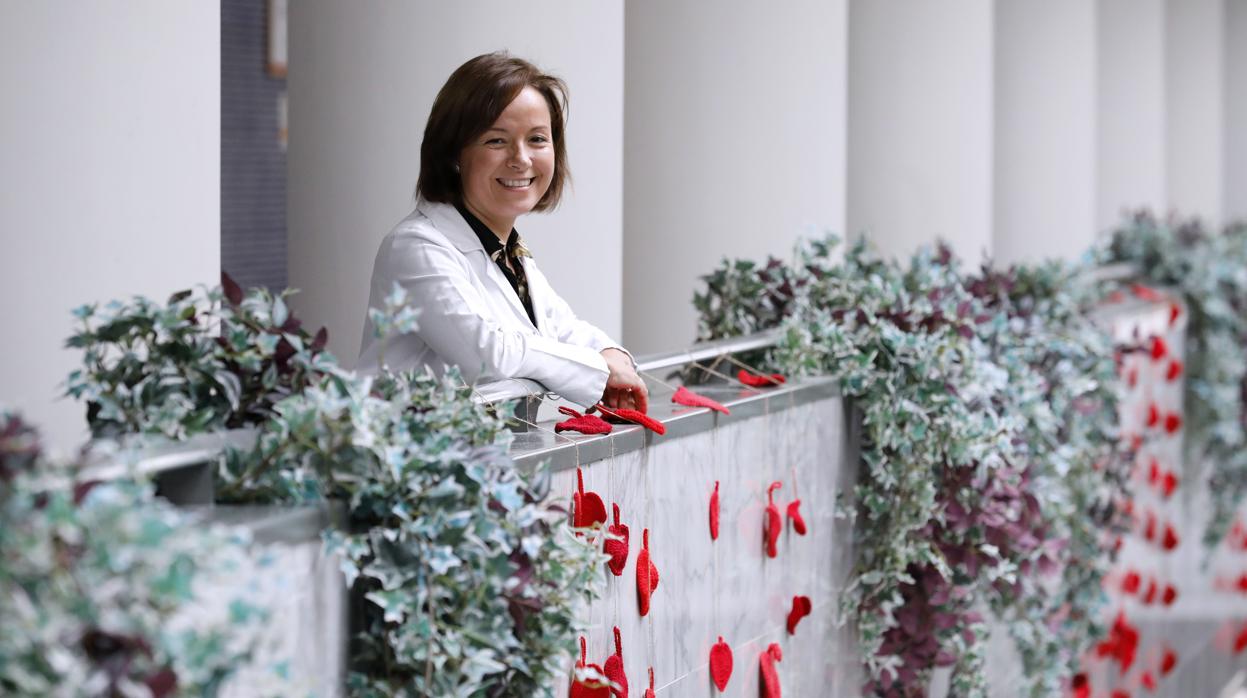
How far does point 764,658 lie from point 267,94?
5.07 meters

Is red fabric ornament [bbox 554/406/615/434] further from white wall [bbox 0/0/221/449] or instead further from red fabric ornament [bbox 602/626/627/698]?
white wall [bbox 0/0/221/449]

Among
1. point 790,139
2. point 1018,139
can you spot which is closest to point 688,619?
point 790,139

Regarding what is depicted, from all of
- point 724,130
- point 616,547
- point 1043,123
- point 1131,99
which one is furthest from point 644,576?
point 1131,99

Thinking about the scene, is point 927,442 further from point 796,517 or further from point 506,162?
point 506,162

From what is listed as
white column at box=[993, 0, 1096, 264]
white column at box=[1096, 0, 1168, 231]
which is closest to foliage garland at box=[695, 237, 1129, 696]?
white column at box=[993, 0, 1096, 264]

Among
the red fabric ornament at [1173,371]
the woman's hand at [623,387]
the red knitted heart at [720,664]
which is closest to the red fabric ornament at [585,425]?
the woman's hand at [623,387]

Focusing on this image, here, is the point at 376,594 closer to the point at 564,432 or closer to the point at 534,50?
the point at 564,432

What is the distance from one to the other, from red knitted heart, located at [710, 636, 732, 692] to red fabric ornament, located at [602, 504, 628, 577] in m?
0.70

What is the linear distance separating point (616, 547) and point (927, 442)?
1.73 metres

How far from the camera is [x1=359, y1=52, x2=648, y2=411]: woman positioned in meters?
3.25

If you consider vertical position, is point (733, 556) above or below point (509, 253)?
below

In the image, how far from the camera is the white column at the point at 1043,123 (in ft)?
31.7

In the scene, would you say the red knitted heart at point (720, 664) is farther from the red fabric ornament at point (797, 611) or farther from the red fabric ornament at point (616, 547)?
the red fabric ornament at point (616, 547)

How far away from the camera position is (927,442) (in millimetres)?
4711
